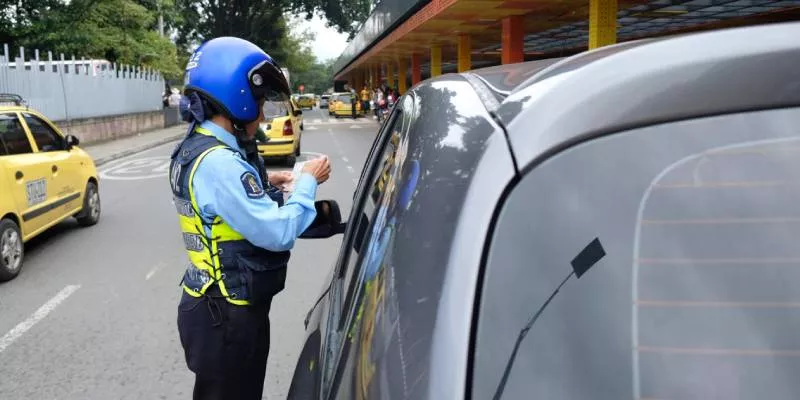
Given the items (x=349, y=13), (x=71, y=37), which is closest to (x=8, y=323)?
(x=71, y=37)

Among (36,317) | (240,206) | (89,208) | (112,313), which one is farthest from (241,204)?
(89,208)

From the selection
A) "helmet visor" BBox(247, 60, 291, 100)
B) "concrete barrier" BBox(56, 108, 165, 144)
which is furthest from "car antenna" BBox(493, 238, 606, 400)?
"concrete barrier" BBox(56, 108, 165, 144)

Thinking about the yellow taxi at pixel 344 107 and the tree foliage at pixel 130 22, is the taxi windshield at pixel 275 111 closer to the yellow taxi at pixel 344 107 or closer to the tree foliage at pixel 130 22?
the tree foliage at pixel 130 22

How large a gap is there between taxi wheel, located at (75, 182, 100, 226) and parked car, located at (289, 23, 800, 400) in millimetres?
8401

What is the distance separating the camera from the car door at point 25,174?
6.51 meters

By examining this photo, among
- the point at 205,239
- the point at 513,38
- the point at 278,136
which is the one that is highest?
the point at 513,38

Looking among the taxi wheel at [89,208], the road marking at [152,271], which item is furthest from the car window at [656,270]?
the taxi wheel at [89,208]

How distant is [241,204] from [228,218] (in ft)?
0.21

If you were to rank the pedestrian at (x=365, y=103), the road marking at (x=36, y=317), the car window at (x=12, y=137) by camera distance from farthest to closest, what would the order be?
1. the pedestrian at (x=365, y=103)
2. the car window at (x=12, y=137)
3. the road marking at (x=36, y=317)

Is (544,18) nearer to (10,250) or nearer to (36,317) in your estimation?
(10,250)

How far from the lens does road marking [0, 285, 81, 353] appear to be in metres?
4.72

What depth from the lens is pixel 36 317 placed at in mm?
5156

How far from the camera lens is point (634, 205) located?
1040mm

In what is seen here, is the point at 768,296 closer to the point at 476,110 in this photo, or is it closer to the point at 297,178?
the point at 476,110
